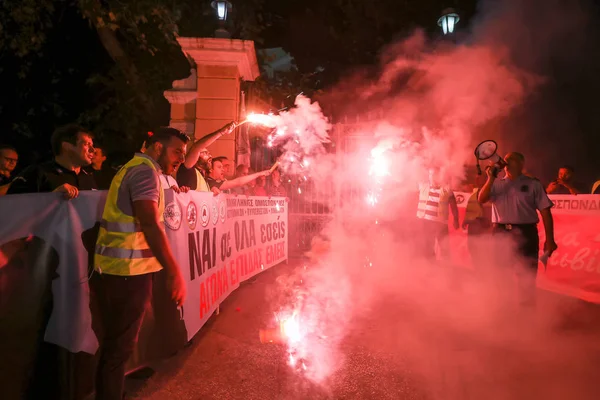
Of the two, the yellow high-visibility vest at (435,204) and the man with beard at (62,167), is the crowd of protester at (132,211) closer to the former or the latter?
the man with beard at (62,167)

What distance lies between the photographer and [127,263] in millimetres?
2510

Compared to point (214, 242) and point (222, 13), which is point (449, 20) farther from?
point (214, 242)

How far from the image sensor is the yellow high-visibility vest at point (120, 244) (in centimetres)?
251

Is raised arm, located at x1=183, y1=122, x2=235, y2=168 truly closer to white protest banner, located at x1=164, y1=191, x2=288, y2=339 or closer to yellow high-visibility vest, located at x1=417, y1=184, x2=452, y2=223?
white protest banner, located at x1=164, y1=191, x2=288, y2=339

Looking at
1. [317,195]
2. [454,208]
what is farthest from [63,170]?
[317,195]

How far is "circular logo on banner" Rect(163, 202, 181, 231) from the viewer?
11.5 feet

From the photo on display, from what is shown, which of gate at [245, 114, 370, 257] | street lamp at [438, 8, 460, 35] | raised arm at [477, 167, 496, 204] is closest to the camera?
raised arm at [477, 167, 496, 204]

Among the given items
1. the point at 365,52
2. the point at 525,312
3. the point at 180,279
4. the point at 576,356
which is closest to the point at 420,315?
the point at 525,312

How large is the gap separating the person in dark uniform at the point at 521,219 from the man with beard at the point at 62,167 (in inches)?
178

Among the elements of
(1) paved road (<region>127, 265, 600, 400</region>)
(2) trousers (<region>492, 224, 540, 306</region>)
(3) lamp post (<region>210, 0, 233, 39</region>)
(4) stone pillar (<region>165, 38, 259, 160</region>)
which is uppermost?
(3) lamp post (<region>210, 0, 233, 39</region>)

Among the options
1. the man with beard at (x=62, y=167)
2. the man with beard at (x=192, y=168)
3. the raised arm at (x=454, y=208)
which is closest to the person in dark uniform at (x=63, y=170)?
the man with beard at (x=62, y=167)

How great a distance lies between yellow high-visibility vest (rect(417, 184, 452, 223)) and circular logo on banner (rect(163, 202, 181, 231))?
5.67 m

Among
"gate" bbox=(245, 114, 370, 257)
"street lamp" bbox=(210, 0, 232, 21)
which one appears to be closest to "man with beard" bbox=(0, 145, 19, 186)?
"street lamp" bbox=(210, 0, 232, 21)

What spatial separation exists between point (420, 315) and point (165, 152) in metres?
3.69
